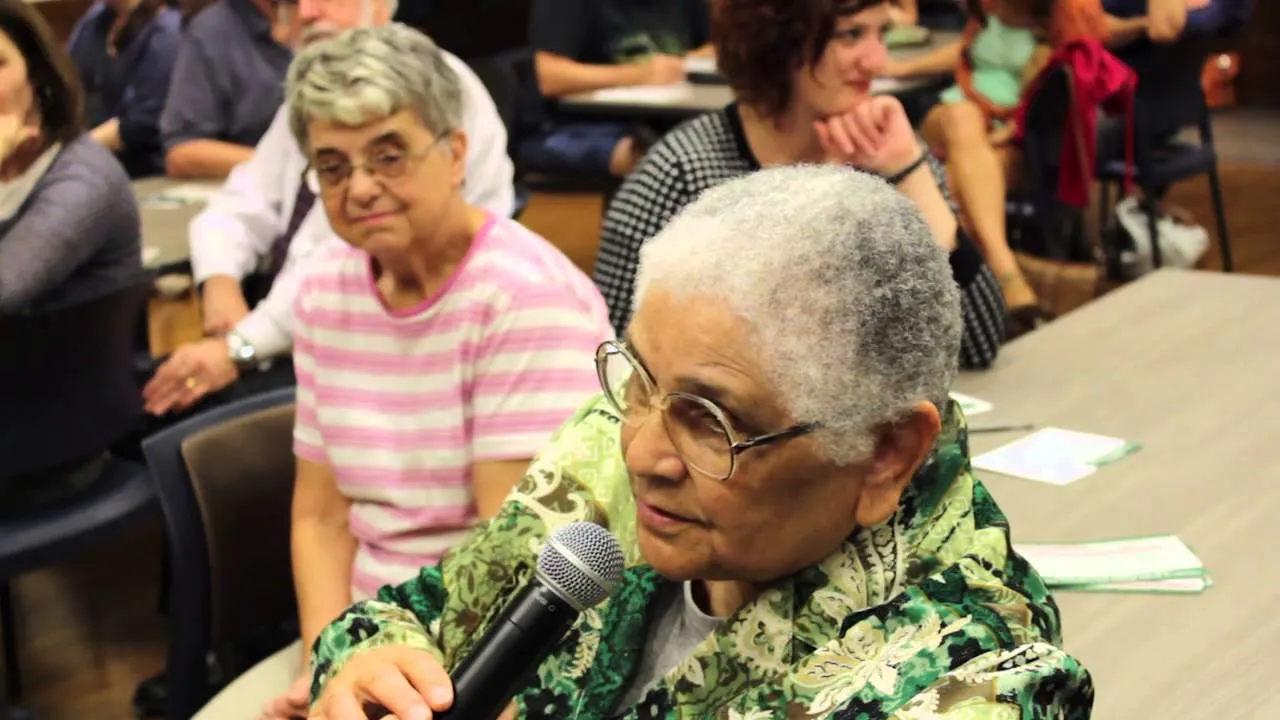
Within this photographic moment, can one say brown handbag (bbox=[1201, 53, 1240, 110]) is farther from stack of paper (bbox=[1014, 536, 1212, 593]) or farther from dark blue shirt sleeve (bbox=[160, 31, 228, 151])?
stack of paper (bbox=[1014, 536, 1212, 593])

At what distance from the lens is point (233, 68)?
4070mm

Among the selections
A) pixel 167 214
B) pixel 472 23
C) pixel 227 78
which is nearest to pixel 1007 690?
pixel 167 214

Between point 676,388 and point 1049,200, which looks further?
point 1049,200

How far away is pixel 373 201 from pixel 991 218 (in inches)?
120

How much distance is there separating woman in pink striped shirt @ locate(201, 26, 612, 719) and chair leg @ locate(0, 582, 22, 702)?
55.4 inches

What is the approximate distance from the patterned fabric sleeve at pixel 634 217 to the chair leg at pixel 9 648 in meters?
1.51

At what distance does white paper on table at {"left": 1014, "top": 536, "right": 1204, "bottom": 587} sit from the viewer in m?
1.79

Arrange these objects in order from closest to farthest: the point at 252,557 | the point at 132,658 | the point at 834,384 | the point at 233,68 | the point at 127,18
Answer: the point at 834,384
the point at 252,557
the point at 132,658
the point at 233,68
the point at 127,18

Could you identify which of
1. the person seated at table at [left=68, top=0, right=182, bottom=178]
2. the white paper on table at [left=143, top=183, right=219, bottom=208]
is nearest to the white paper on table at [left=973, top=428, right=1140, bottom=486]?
the white paper on table at [left=143, top=183, right=219, bottom=208]

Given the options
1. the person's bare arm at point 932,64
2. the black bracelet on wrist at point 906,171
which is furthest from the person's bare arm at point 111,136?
the black bracelet on wrist at point 906,171

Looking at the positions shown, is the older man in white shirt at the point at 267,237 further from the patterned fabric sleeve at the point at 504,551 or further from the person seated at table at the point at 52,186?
the patterned fabric sleeve at the point at 504,551

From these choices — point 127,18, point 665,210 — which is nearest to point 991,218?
point 665,210

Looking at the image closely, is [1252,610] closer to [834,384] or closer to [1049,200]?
[834,384]

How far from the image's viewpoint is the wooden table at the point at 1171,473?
160cm
